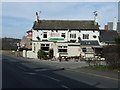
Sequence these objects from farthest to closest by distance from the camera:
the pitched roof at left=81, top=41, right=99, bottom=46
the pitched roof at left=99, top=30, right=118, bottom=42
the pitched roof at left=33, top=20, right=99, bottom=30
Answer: the pitched roof at left=33, top=20, right=99, bottom=30 → the pitched roof at left=99, top=30, right=118, bottom=42 → the pitched roof at left=81, top=41, right=99, bottom=46

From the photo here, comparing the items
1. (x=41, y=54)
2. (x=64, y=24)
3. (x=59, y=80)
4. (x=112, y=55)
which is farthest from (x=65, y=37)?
(x=59, y=80)

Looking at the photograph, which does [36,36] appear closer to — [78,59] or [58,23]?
[58,23]

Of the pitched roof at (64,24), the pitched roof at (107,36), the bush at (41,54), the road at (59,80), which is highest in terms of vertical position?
the pitched roof at (64,24)

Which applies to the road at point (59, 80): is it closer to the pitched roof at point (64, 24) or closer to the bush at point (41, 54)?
the bush at point (41, 54)

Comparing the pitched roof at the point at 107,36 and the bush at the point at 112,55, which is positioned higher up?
the pitched roof at the point at 107,36

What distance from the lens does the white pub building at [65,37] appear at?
4425 cm

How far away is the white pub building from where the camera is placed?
44.2 meters

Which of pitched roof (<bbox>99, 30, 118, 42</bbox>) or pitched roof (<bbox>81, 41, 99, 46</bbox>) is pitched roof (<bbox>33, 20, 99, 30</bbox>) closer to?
pitched roof (<bbox>99, 30, 118, 42</bbox>)

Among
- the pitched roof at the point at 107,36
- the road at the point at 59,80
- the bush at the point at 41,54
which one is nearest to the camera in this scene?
the road at the point at 59,80

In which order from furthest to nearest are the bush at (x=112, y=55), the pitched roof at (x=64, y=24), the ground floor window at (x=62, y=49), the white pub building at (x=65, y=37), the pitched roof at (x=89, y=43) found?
the pitched roof at (x=64, y=24) → the ground floor window at (x=62, y=49) → the white pub building at (x=65, y=37) → the pitched roof at (x=89, y=43) → the bush at (x=112, y=55)

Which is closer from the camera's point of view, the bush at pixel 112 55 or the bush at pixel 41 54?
the bush at pixel 112 55

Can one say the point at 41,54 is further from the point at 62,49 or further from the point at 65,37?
the point at 65,37

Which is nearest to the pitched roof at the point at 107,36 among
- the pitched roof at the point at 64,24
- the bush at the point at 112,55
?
the pitched roof at the point at 64,24

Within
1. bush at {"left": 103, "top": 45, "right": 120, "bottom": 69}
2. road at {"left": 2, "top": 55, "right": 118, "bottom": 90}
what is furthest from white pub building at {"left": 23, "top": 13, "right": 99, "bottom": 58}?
road at {"left": 2, "top": 55, "right": 118, "bottom": 90}
